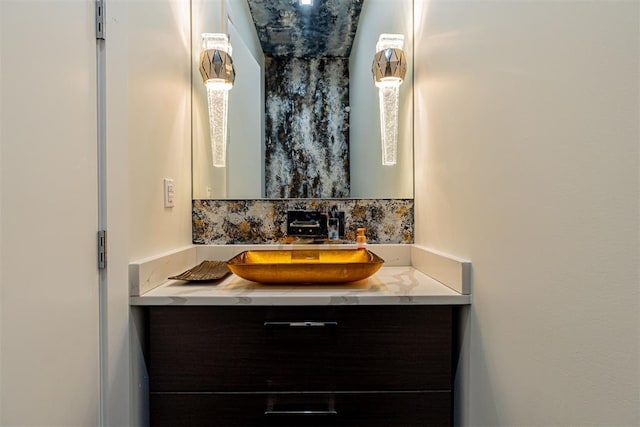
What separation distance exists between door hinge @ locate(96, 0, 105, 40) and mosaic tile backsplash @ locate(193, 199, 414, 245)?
0.78m

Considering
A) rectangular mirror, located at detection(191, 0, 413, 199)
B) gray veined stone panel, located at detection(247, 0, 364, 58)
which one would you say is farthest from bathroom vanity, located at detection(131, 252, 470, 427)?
gray veined stone panel, located at detection(247, 0, 364, 58)

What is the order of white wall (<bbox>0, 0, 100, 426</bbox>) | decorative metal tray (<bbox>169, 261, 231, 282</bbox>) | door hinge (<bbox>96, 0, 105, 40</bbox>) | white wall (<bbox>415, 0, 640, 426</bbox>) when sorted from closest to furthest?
white wall (<bbox>415, 0, 640, 426</bbox>) → white wall (<bbox>0, 0, 100, 426</bbox>) → door hinge (<bbox>96, 0, 105, 40</bbox>) → decorative metal tray (<bbox>169, 261, 231, 282</bbox>)

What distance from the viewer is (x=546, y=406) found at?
697 mm

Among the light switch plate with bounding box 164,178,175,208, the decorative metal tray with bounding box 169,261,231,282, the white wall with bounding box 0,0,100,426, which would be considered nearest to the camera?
the white wall with bounding box 0,0,100,426

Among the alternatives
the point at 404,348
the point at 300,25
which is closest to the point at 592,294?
the point at 404,348

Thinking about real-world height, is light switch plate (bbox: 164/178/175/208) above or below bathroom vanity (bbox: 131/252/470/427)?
above

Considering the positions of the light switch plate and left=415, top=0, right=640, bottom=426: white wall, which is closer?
left=415, top=0, right=640, bottom=426: white wall

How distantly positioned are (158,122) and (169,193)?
9.4 inches

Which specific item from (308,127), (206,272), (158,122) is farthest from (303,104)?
(206,272)

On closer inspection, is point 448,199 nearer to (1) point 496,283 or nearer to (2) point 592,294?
(1) point 496,283

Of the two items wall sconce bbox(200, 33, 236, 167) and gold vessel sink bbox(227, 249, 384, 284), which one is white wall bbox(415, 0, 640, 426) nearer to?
gold vessel sink bbox(227, 249, 384, 284)

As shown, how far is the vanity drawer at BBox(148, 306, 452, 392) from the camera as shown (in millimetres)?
1064

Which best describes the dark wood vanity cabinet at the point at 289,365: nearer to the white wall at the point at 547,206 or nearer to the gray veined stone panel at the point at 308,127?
the white wall at the point at 547,206

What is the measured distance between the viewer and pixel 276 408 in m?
1.06
